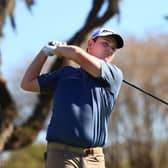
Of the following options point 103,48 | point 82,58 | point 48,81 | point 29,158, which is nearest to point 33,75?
point 48,81

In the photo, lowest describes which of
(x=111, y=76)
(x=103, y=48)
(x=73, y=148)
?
(x=73, y=148)

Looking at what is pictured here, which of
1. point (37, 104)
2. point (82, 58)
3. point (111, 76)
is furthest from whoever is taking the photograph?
point (37, 104)

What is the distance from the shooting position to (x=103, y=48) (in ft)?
17.5

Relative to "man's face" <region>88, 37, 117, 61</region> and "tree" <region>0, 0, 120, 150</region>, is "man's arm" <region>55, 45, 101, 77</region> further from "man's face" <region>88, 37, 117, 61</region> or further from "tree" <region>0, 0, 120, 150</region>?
"tree" <region>0, 0, 120, 150</region>

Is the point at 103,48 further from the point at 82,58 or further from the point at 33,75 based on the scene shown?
the point at 33,75

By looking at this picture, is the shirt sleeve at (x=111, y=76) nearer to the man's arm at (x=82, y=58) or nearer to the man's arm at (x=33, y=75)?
the man's arm at (x=82, y=58)

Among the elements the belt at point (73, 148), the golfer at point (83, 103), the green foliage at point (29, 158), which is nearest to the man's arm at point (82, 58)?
the golfer at point (83, 103)

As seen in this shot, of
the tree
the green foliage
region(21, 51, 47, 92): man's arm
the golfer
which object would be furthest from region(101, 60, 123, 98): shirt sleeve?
the green foliage

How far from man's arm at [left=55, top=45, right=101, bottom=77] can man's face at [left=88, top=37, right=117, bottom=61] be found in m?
0.20

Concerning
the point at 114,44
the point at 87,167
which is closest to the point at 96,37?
the point at 114,44

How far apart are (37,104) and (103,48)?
1519cm

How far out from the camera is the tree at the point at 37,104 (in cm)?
1871

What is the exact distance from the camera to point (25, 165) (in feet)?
124

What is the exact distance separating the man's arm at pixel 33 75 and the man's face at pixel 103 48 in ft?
1.36
